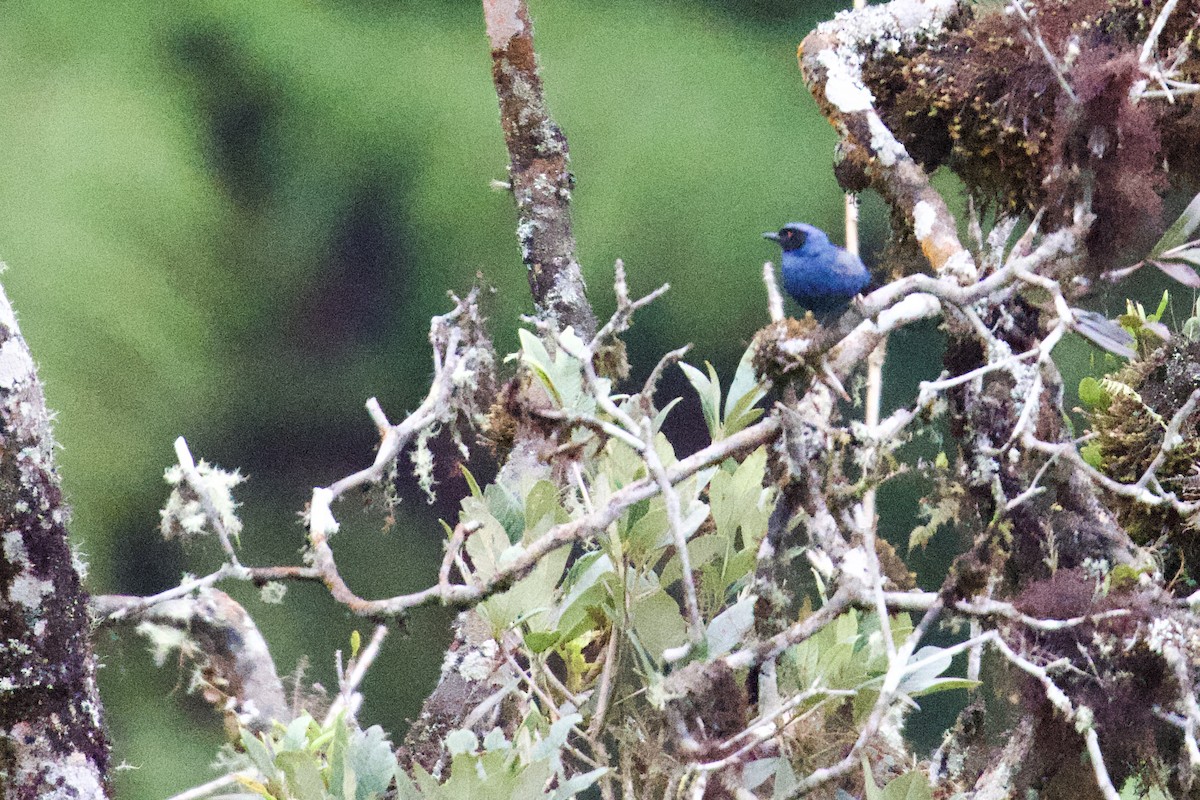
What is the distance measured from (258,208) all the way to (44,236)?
1.33ft

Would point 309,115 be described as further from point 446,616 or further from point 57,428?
point 446,616

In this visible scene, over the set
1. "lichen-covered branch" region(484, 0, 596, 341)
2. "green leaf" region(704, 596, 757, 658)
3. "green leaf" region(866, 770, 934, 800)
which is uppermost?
"lichen-covered branch" region(484, 0, 596, 341)

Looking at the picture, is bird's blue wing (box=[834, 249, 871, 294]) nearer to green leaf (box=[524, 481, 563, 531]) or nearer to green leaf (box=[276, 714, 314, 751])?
green leaf (box=[524, 481, 563, 531])

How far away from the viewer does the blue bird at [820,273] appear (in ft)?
4.71

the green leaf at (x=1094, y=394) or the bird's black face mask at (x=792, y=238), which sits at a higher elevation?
the bird's black face mask at (x=792, y=238)

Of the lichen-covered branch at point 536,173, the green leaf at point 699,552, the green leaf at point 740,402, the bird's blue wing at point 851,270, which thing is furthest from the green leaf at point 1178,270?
the lichen-covered branch at point 536,173

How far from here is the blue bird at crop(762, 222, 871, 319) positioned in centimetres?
143

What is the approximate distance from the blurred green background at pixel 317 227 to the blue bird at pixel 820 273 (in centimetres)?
80

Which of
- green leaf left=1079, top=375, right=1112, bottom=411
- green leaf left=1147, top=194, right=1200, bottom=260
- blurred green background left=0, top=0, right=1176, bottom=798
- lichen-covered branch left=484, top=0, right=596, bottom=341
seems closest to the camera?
green leaf left=1147, top=194, right=1200, bottom=260

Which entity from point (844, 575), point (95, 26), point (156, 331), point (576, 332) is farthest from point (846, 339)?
point (95, 26)

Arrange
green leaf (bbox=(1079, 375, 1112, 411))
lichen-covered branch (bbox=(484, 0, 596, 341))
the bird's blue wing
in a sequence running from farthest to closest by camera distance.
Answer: lichen-covered branch (bbox=(484, 0, 596, 341)), green leaf (bbox=(1079, 375, 1112, 411)), the bird's blue wing

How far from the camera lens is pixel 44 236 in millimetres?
2186

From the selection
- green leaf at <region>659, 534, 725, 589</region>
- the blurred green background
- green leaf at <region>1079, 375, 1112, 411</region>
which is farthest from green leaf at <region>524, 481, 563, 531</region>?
the blurred green background

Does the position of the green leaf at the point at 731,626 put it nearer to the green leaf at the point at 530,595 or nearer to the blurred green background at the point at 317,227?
the green leaf at the point at 530,595
